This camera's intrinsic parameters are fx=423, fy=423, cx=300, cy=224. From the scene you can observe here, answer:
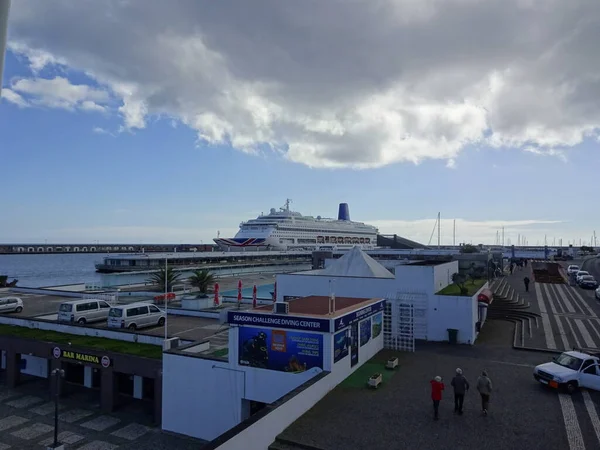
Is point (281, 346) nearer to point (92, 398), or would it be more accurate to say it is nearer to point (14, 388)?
point (92, 398)

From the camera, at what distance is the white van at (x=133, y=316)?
20.1 meters

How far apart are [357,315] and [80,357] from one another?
11.5 meters

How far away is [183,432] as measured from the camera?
1368 cm

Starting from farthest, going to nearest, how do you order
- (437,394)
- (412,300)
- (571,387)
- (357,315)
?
1. (412,300)
2. (357,315)
3. (571,387)
4. (437,394)

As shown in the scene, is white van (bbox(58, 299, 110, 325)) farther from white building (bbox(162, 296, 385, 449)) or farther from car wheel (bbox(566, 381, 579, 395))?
car wheel (bbox(566, 381, 579, 395))

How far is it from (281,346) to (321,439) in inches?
159

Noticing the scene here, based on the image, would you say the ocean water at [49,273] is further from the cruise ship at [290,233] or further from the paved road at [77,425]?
the paved road at [77,425]

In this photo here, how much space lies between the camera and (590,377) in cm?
1158

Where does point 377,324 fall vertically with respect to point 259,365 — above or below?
above

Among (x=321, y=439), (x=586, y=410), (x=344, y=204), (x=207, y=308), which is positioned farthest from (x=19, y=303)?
(x=344, y=204)

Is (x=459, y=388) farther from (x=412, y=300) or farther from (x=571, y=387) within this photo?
(x=412, y=300)

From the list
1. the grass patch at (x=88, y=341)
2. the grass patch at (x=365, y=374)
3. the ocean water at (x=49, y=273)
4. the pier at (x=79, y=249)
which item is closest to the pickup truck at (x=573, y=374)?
the grass patch at (x=365, y=374)

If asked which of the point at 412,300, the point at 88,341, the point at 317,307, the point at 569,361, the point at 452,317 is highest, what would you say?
the point at 317,307

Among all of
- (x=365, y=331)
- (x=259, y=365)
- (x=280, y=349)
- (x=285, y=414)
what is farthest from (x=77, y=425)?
(x=365, y=331)
